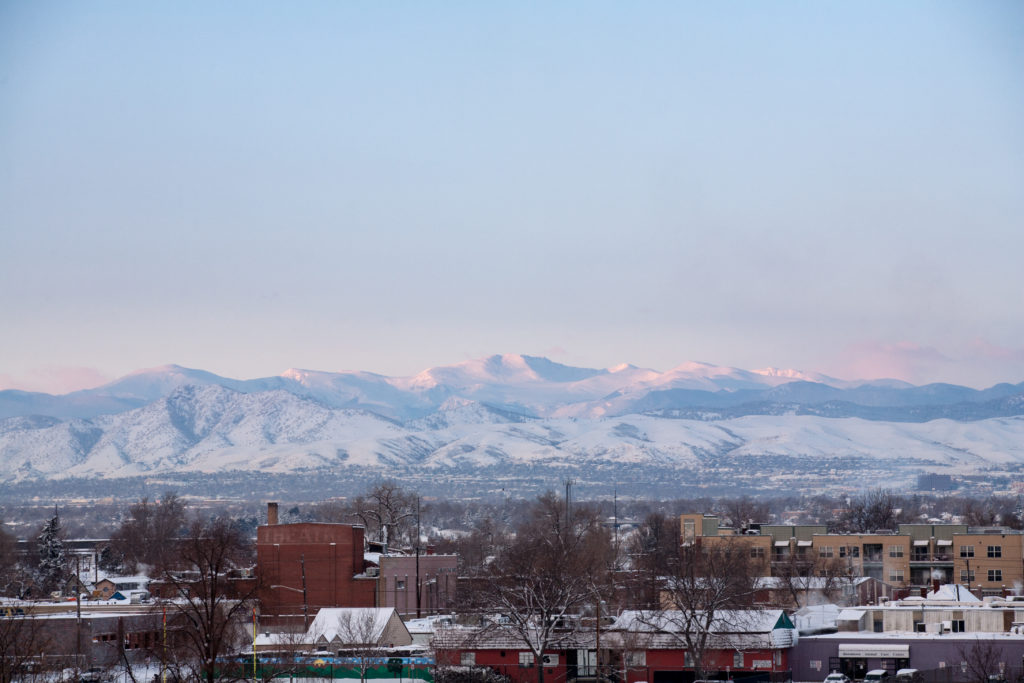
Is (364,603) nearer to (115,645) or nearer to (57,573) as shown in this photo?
(115,645)

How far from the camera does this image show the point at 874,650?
5756 cm

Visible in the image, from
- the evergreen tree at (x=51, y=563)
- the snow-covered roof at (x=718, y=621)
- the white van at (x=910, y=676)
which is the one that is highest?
the snow-covered roof at (x=718, y=621)

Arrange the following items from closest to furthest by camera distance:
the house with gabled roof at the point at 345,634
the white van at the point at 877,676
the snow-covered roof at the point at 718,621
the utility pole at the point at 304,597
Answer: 1. the white van at the point at 877,676
2. the snow-covered roof at the point at 718,621
3. the house with gabled roof at the point at 345,634
4. the utility pole at the point at 304,597

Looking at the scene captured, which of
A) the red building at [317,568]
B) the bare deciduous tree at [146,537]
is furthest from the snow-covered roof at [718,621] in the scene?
the bare deciduous tree at [146,537]

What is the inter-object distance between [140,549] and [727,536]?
201 feet

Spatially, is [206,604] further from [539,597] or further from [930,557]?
[930,557]

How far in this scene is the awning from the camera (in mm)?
57375

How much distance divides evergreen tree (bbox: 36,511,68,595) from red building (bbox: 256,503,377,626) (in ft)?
119

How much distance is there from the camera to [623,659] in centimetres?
5731

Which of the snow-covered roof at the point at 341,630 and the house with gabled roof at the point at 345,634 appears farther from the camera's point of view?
the snow-covered roof at the point at 341,630

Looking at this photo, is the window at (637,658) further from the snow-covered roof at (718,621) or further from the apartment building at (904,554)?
the apartment building at (904,554)

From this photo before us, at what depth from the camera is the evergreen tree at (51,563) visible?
10888 centimetres

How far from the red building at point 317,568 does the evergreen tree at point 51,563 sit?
36218 mm

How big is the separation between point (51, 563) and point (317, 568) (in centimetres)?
5163
